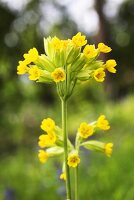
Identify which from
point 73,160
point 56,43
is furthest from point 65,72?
point 73,160

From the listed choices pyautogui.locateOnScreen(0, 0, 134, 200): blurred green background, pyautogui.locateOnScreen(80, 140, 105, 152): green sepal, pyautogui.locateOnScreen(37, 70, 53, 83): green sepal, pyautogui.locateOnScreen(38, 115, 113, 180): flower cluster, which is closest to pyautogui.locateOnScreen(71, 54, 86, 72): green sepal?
pyautogui.locateOnScreen(37, 70, 53, 83): green sepal

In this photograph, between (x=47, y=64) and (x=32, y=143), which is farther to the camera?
(x=32, y=143)

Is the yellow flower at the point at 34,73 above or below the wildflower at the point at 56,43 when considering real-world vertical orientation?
below

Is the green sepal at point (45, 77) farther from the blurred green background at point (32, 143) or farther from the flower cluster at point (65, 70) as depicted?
the blurred green background at point (32, 143)

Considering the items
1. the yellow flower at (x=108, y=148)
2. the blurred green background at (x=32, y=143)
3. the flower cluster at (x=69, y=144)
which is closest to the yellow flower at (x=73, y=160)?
the flower cluster at (x=69, y=144)

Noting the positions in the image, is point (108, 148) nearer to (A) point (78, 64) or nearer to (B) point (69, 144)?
(B) point (69, 144)

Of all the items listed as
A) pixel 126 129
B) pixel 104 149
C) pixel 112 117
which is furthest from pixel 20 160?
pixel 104 149

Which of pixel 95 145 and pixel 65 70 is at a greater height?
pixel 65 70

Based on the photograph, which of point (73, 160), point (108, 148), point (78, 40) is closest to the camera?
point (73, 160)
